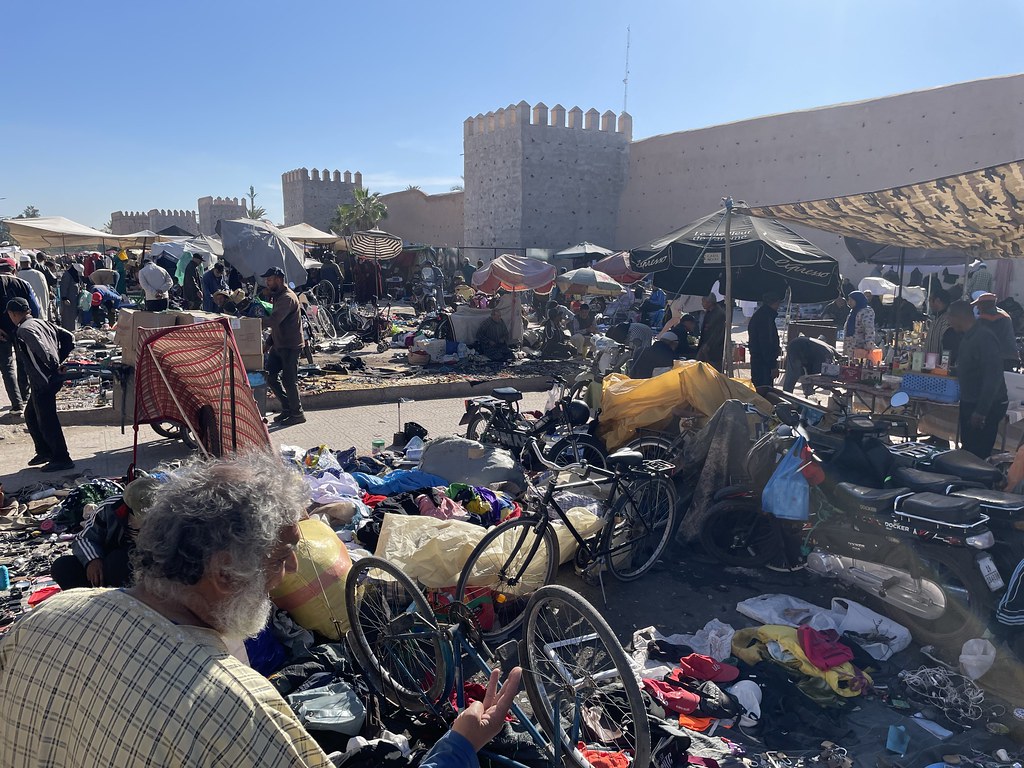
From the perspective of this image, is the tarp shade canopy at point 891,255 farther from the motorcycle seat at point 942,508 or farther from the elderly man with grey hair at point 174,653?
the elderly man with grey hair at point 174,653

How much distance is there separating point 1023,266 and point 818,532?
71.6 ft

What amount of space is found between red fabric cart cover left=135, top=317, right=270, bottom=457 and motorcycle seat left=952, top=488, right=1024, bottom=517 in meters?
4.23

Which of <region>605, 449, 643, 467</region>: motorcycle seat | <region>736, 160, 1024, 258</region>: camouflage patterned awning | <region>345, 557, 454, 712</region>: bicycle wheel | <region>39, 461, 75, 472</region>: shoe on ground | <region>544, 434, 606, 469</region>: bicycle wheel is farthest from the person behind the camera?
<region>39, 461, 75, 472</region>: shoe on ground

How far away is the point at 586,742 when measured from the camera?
291cm

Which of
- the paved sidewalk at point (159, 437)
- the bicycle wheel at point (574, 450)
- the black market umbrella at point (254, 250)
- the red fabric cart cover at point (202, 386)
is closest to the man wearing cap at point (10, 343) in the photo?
the paved sidewalk at point (159, 437)

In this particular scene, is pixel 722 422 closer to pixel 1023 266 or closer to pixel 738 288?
pixel 738 288

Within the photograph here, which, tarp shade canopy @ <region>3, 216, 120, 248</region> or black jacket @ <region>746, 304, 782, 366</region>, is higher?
tarp shade canopy @ <region>3, 216, 120, 248</region>

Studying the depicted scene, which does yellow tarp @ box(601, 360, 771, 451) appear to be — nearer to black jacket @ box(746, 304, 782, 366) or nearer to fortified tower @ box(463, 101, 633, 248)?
black jacket @ box(746, 304, 782, 366)

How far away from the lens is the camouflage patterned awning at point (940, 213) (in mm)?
5406

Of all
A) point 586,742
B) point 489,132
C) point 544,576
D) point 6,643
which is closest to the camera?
point 6,643

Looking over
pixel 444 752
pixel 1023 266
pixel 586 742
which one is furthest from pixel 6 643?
pixel 1023 266

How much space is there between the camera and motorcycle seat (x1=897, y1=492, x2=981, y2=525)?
377 centimetres

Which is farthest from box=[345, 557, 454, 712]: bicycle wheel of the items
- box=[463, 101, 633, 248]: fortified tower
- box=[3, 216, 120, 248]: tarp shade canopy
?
box=[463, 101, 633, 248]: fortified tower

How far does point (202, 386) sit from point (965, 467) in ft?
16.5
